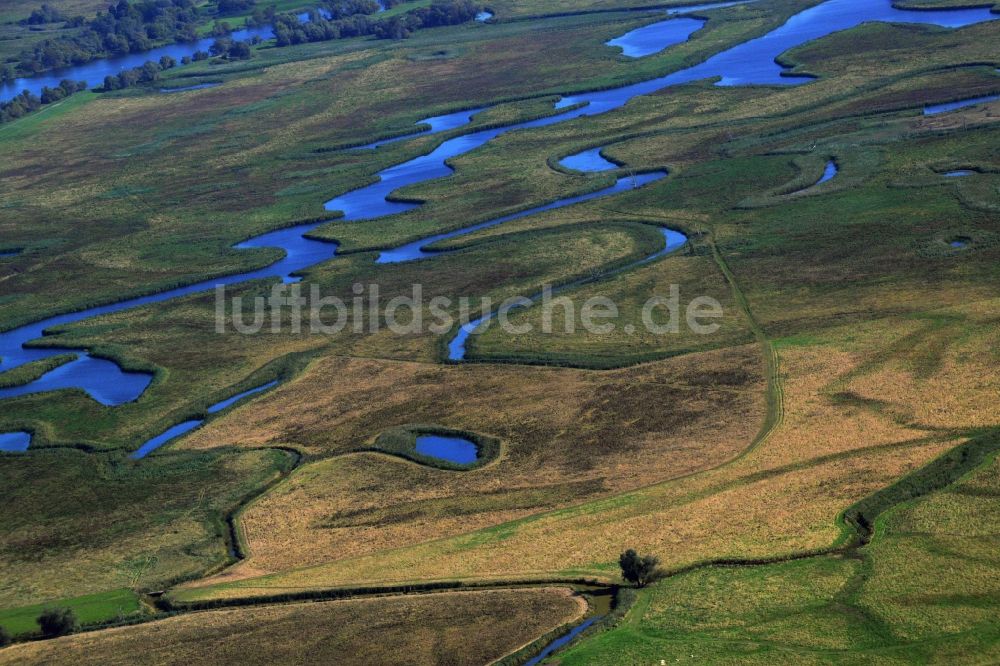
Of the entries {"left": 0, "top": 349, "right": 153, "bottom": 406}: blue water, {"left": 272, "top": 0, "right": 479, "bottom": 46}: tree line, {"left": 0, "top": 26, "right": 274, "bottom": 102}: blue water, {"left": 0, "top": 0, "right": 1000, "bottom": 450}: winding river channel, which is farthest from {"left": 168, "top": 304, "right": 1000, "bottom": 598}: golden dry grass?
{"left": 0, "top": 26, "right": 274, "bottom": 102}: blue water

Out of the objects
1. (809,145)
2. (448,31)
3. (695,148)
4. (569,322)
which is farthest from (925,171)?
(448,31)

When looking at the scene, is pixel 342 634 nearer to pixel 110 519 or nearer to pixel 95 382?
pixel 110 519

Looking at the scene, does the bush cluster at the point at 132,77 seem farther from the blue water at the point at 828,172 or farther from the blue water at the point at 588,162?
the blue water at the point at 828,172

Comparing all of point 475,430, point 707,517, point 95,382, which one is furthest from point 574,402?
point 95,382

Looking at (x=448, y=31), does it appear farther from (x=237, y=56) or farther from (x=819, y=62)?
(x=819, y=62)

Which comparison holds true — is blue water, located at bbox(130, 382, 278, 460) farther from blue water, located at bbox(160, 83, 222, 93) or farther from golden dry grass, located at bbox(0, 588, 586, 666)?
blue water, located at bbox(160, 83, 222, 93)
